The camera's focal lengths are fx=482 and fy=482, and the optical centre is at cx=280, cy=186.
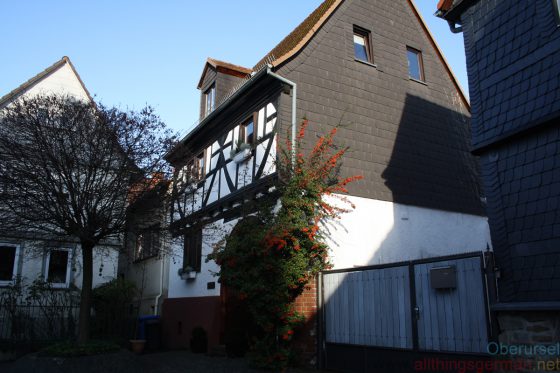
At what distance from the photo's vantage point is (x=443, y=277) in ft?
24.2

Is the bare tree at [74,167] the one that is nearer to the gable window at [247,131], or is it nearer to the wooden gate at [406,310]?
the gable window at [247,131]

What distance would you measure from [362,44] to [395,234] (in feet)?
18.8

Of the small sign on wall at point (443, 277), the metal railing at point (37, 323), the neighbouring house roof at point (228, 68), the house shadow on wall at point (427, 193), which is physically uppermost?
the neighbouring house roof at point (228, 68)

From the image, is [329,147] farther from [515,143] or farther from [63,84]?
[63,84]

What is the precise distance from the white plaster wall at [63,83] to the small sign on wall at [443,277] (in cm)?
1716

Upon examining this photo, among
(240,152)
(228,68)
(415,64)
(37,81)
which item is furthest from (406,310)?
(37,81)

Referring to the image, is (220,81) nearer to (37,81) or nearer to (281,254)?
(281,254)

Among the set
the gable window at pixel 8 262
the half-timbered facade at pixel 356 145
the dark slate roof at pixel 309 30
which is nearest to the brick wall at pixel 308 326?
the half-timbered facade at pixel 356 145

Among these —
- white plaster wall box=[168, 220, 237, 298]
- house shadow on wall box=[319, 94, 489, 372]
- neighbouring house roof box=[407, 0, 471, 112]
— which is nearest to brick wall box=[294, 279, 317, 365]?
house shadow on wall box=[319, 94, 489, 372]

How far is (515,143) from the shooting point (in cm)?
693

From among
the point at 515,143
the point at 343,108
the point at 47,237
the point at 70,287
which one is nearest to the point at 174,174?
the point at 47,237

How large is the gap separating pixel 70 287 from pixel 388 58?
13.6m

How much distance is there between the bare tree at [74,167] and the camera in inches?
370

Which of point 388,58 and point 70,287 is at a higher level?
point 388,58
